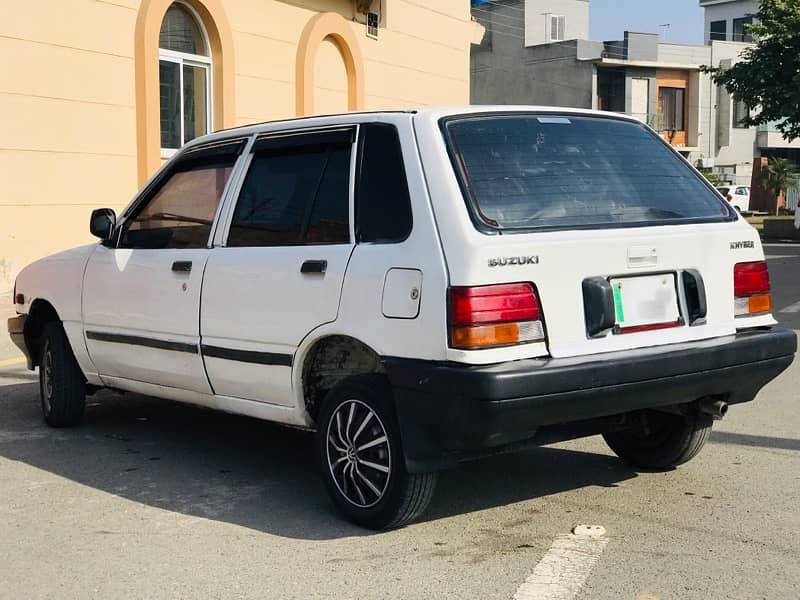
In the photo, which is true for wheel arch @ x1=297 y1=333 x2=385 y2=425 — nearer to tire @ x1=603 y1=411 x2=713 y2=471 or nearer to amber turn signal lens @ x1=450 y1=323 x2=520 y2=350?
amber turn signal lens @ x1=450 y1=323 x2=520 y2=350

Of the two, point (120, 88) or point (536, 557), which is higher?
point (120, 88)

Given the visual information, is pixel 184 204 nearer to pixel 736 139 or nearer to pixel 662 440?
pixel 662 440

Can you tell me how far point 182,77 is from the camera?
52.9 ft

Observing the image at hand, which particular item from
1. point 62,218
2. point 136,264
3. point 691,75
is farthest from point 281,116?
point 691,75

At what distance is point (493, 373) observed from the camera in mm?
4340

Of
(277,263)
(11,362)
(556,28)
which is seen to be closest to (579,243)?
(277,263)

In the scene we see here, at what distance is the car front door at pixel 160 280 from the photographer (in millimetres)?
5762

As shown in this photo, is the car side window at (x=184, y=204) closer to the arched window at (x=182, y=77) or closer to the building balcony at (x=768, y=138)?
the arched window at (x=182, y=77)

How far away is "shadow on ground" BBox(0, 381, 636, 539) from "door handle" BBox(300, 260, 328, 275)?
106 cm

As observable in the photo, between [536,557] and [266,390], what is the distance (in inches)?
60.3

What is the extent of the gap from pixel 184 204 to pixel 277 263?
106cm

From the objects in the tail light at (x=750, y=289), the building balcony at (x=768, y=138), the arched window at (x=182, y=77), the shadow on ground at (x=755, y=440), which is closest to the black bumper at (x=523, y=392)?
the tail light at (x=750, y=289)

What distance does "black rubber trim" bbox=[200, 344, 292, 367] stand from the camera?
517 centimetres

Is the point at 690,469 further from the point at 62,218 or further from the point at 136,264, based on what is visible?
the point at 62,218
